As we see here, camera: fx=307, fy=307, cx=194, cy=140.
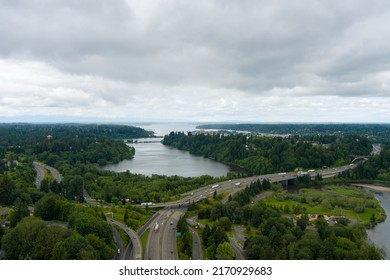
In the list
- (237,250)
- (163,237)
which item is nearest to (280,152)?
(237,250)

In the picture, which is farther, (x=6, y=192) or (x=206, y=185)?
(x=206, y=185)

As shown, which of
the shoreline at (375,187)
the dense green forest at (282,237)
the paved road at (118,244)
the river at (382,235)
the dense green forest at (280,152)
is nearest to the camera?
the dense green forest at (282,237)

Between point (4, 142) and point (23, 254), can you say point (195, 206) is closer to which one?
point (23, 254)

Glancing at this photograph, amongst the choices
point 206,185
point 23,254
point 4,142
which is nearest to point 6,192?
point 23,254

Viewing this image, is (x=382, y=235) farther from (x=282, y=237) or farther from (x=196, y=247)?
(x=196, y=247)

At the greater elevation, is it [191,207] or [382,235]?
[191,207]

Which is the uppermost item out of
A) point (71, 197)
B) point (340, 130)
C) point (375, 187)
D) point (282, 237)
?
point (340, 130)

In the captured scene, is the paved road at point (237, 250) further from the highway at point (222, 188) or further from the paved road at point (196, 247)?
the highway at point (222, 188)

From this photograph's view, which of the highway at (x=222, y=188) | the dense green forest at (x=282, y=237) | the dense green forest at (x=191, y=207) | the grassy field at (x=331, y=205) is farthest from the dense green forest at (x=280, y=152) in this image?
the dense green forest at (x=282, y=237)
